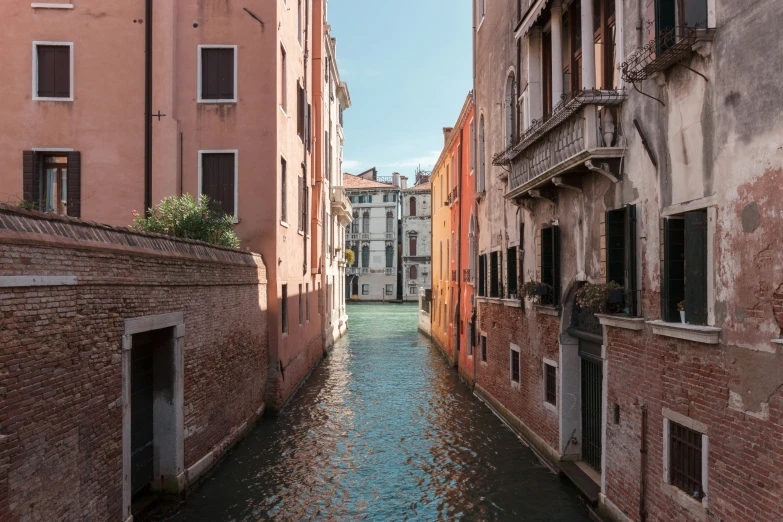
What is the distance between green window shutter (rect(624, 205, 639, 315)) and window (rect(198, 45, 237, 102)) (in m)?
10.8

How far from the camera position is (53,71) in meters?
15.5

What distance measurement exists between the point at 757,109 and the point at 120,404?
6753 millimetres

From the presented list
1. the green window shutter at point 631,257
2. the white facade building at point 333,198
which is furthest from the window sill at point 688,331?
the white facade building at point 333,198

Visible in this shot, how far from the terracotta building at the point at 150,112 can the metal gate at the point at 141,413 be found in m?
6.29

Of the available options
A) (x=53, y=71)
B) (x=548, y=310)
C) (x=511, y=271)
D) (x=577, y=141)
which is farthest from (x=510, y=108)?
(x=53, y=71)

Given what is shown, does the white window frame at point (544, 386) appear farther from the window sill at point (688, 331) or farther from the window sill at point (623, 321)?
the window sill at point (688, 331)

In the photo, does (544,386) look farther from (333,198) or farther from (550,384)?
(333,198)

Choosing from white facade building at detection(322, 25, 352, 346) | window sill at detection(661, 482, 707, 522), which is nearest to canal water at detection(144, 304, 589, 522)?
window sill at detection(661, 482, 707, 522)

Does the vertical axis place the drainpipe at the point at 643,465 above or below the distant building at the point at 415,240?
below

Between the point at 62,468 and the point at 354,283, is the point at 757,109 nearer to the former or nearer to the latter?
the point at 62,468

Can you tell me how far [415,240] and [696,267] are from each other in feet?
216

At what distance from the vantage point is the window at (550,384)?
10946 mm

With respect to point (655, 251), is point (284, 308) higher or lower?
lower

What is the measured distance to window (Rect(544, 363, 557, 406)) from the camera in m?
10.9
